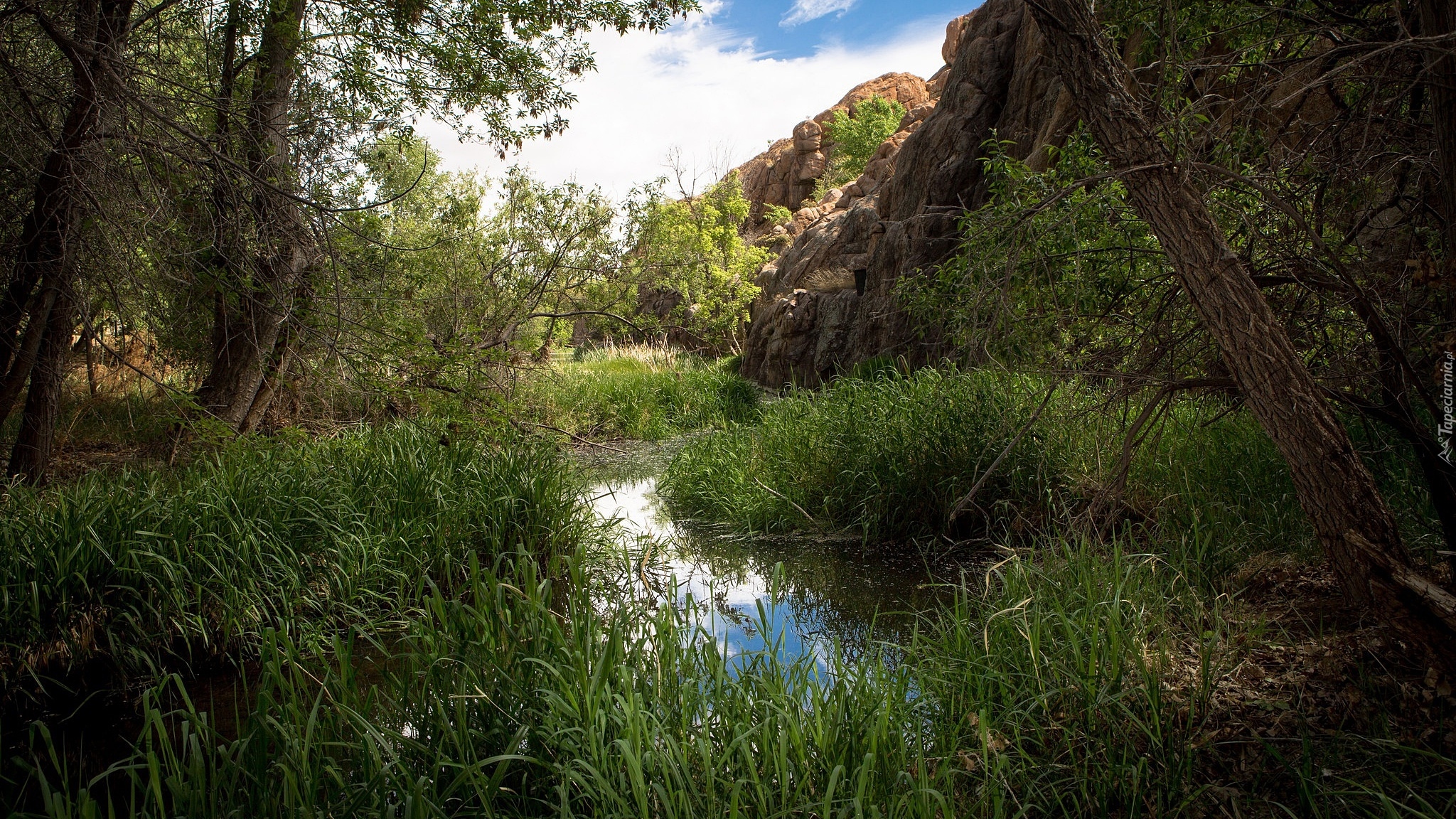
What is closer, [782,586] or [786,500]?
[782,586]

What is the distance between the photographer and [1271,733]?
268 centimetres

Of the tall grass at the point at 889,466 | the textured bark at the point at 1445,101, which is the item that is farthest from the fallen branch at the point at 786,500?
the textured bark at the point at 1445,101

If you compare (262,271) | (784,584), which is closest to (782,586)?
(784,584)

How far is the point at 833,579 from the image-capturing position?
18.0 ft

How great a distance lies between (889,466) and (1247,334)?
11.5 ft

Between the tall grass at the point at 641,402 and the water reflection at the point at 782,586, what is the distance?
14.6 feet

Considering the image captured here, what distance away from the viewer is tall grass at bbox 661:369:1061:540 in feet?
18.8

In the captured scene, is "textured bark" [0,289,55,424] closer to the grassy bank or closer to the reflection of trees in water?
the grassy bank

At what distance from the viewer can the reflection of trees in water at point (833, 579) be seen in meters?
4.55

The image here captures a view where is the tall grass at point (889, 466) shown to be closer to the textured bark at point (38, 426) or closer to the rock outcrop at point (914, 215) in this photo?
the rock outcrop at point (914, 215)

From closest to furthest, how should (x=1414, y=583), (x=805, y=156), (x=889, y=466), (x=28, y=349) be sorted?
(x=1414, y=583), (x=28, y=349), (x=889, y=466), (x=805, y=156)

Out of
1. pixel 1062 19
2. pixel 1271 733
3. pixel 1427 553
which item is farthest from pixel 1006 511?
A: pixel 1062 19

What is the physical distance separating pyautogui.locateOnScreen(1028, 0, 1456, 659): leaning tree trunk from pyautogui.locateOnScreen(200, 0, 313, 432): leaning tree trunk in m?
4.11

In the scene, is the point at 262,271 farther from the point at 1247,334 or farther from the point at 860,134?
the point at 860,134
